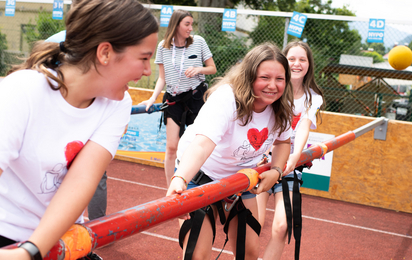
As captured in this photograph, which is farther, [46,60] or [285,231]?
[285,231]

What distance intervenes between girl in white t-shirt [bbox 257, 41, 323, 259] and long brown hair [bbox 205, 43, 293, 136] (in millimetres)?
469

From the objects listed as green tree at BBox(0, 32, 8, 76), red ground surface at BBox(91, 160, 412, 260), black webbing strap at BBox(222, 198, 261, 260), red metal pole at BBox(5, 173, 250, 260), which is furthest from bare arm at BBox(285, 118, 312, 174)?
green tree at BBox(0, 32, 8, 76)

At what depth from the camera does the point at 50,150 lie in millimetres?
1183

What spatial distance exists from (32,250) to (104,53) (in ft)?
2.00

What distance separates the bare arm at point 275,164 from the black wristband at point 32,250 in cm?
130

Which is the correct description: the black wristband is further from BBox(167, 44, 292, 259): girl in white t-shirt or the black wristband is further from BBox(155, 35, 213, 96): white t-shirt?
BBox(155, 35, 213, 96): white t-shirt

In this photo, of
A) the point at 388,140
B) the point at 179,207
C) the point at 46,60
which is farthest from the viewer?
the point at 388,140

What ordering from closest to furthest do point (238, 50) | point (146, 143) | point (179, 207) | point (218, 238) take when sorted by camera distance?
1. point (179, 207)
2. point (218, 238)
3. point (146, 143)
4. point (238, 50)

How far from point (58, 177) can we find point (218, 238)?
2938 mm

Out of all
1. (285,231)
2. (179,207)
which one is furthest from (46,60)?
(285,231)

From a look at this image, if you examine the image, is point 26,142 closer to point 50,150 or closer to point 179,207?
point 50,150

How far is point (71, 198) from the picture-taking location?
1137 millimetres

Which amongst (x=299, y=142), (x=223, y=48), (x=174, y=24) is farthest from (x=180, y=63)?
(x=223, y=48)

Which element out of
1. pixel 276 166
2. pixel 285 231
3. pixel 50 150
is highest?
pixel 50 150
